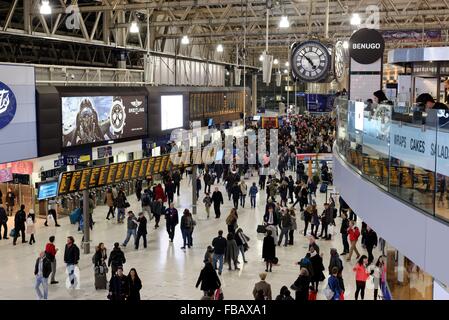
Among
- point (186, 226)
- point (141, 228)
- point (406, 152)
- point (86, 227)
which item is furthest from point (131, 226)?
point (406, 152)

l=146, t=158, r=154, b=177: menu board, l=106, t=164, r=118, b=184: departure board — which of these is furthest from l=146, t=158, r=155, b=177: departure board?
l=106, t=164, r=118, b=184: departure board

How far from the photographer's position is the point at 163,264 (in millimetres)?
15539

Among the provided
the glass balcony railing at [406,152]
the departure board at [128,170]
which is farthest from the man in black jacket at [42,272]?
the glass balcony railing at [406,152]

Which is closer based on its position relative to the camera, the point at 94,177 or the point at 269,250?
the point at 269,250

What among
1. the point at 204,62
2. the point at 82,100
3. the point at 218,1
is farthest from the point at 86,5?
the point at 204,62

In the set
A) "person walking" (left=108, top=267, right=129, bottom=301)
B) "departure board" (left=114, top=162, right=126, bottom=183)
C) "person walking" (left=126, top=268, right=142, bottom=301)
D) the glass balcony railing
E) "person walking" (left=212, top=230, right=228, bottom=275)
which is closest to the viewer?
the glass balcony railing

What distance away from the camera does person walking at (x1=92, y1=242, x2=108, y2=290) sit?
1334cm

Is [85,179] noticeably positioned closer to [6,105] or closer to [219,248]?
[6,105]

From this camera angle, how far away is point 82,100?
63.6 ft

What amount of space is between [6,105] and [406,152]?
1125 centimetres

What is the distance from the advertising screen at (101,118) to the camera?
739 inches

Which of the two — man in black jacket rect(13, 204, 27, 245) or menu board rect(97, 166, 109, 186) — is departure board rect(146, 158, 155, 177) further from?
man in black jacket rect(13, 204, 27, 245)

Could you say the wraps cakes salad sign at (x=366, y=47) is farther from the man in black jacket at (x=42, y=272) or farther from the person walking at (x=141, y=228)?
the man in black jacket at (x=42, y=272)

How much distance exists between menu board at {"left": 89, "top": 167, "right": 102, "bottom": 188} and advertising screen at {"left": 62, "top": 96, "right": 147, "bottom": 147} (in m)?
2.29
